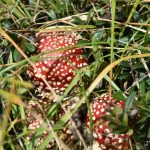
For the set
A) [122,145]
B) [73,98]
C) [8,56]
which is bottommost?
[122,145]

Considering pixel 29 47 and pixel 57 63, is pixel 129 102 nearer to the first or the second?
pixel 57 63

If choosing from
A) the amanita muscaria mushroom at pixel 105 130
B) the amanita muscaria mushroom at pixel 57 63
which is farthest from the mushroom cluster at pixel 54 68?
the amanita muscaria mushroom at pixel 105 130

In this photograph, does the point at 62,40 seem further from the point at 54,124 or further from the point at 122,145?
the point at 122,145

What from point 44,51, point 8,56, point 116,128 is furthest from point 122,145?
point 8,56

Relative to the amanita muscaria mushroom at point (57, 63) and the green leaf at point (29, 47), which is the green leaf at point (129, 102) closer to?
the amanita muscaria mushroom at point (57, 63)

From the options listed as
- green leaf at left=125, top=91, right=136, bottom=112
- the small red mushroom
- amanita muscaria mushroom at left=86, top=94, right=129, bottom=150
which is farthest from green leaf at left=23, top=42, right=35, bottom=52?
green leaf at left=125, top=91, right=136, bottom=112

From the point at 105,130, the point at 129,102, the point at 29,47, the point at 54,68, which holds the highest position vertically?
the point at 29,47

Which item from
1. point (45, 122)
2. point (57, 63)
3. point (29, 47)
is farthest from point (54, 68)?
point (45, 122)

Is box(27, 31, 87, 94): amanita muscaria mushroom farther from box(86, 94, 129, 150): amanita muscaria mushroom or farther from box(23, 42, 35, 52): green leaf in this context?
box(86, 94, 129, 150): amanita muscaria mushroom
